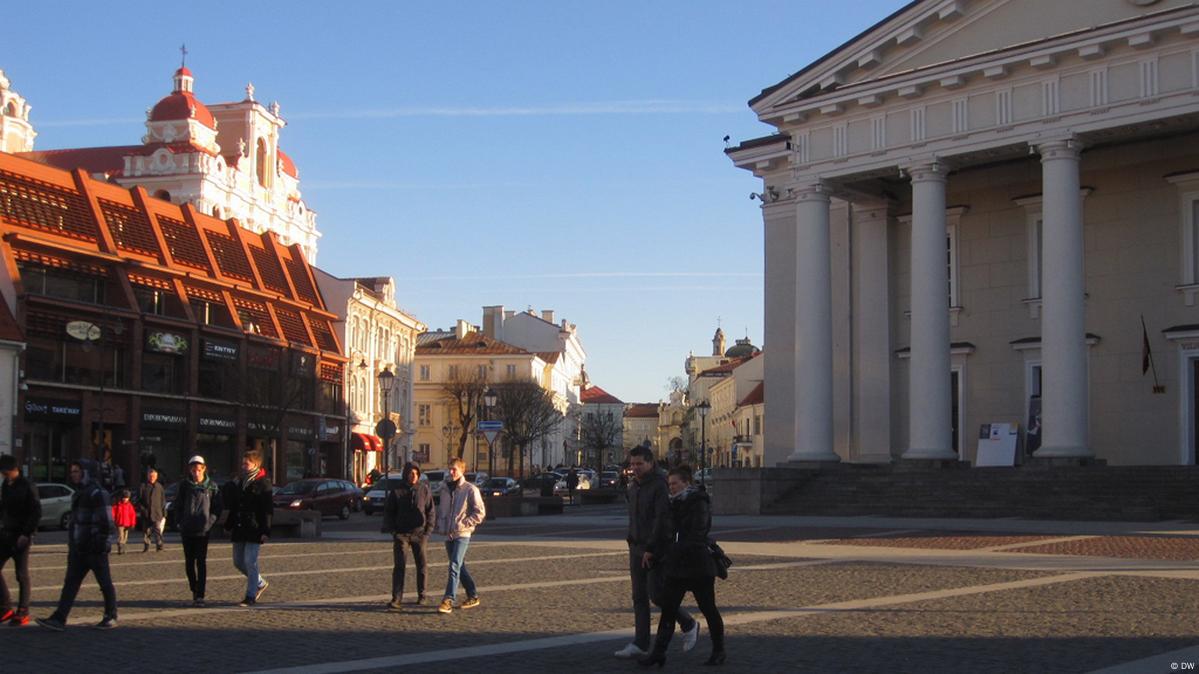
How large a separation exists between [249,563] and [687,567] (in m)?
6.60

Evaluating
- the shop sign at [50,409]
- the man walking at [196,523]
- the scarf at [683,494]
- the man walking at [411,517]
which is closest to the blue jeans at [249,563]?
the man walking at [196,523]

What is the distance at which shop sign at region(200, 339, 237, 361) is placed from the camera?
61994mm

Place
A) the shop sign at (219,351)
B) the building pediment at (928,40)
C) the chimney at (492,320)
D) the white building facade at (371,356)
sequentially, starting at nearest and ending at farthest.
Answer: the building pediment at (928,40), the shop sign at (219,351), the white building facade at (371,356), the chimney at (492,320)

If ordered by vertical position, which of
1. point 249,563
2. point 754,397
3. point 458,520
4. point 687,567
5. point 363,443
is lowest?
point 249,563

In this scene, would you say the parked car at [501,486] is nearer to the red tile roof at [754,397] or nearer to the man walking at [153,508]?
the man walking at [153,508]

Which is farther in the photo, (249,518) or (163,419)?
(163,419)

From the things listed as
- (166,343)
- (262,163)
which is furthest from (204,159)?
(166,343)

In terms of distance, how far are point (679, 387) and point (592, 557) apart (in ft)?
530

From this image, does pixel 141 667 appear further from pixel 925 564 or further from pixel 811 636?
pixel 925 564

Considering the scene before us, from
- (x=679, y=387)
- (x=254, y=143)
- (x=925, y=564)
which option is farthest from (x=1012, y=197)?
(x=679, y=387)

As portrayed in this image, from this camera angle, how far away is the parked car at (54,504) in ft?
124

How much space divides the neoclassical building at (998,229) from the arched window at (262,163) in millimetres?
60910

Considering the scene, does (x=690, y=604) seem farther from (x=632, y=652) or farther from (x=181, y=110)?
(x=181, y=110)

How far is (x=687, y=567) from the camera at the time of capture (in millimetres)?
11148
